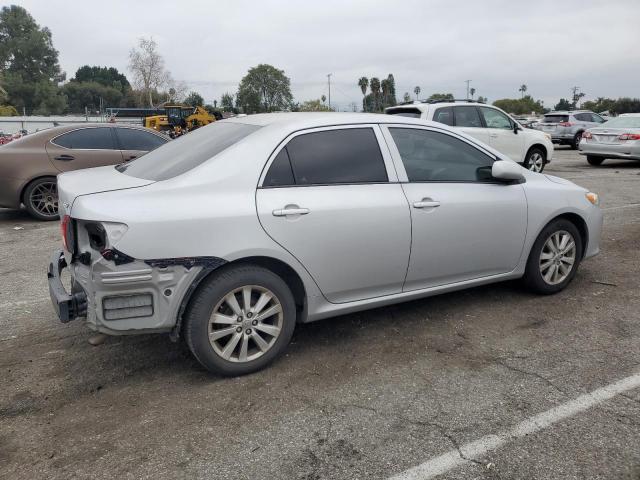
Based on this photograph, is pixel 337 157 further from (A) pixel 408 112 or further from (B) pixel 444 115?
(B) pixel 444 115

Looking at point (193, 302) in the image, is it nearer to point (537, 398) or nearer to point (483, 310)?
A: point (537, 398)

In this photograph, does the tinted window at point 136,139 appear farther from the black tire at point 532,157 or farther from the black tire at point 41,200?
the black tire at point 532,157

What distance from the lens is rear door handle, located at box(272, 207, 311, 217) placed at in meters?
3.33

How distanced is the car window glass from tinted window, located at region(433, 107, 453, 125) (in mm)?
1054

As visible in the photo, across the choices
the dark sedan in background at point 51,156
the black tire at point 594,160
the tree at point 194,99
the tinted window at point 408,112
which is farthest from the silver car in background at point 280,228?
the tree at point 194,99

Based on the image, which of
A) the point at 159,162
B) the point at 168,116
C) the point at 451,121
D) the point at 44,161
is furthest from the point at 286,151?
the point at 168,116

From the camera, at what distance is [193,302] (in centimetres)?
317

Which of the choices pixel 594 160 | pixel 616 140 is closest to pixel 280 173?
pixel 616 140

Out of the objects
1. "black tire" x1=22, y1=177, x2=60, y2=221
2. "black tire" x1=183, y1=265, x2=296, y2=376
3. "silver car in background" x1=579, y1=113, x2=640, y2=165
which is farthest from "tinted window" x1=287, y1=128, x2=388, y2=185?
"silver car in background" x1=579, y1=113, x2=640, y2=165

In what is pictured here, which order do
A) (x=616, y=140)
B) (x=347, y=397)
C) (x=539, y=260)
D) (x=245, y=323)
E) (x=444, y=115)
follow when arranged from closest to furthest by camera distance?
(x=347, y=397)
(x=245, y=323)
(x=539, y=260)
(x=444, y=115)
(x=616, y=140)

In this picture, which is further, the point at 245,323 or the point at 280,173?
the point at 280,173

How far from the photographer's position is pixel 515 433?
9.16ft

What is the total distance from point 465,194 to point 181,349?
2389 millimetres

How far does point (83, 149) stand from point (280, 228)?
20.7ft
